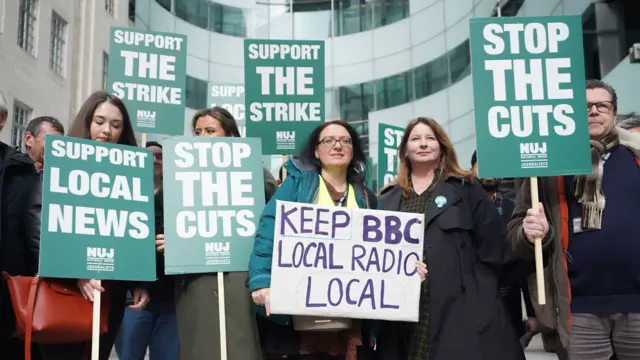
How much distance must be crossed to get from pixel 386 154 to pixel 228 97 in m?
2.89

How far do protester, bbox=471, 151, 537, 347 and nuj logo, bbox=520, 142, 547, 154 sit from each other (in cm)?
51

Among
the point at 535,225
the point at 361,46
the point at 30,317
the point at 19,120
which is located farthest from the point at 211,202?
the point at 361,46

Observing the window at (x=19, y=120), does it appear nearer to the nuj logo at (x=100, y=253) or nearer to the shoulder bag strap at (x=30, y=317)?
the nuj logo at (x=100, y=253)

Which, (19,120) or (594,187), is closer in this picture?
(594,187)

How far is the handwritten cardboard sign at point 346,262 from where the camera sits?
4141 mm

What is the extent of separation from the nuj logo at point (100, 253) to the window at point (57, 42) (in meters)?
15.4

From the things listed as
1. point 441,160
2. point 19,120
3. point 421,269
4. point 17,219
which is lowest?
point 421,269

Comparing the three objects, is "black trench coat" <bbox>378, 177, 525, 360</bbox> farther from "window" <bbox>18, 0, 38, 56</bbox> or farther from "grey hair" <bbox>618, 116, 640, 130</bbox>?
"window" <bbox>18, 0, 38, 56</bbox>

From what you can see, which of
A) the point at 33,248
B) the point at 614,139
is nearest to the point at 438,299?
the point at 614,139

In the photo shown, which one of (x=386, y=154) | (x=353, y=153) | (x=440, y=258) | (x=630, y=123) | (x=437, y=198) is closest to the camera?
(x=440, y=258)

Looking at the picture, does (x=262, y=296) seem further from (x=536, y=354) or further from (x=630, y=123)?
(x=536, y=354)

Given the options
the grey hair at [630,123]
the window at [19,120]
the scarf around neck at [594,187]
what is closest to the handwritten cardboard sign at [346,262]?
the scarf around neck at [594,187]

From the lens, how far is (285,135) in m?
7.82

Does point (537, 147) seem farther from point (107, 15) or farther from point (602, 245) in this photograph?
point (107, 15)
